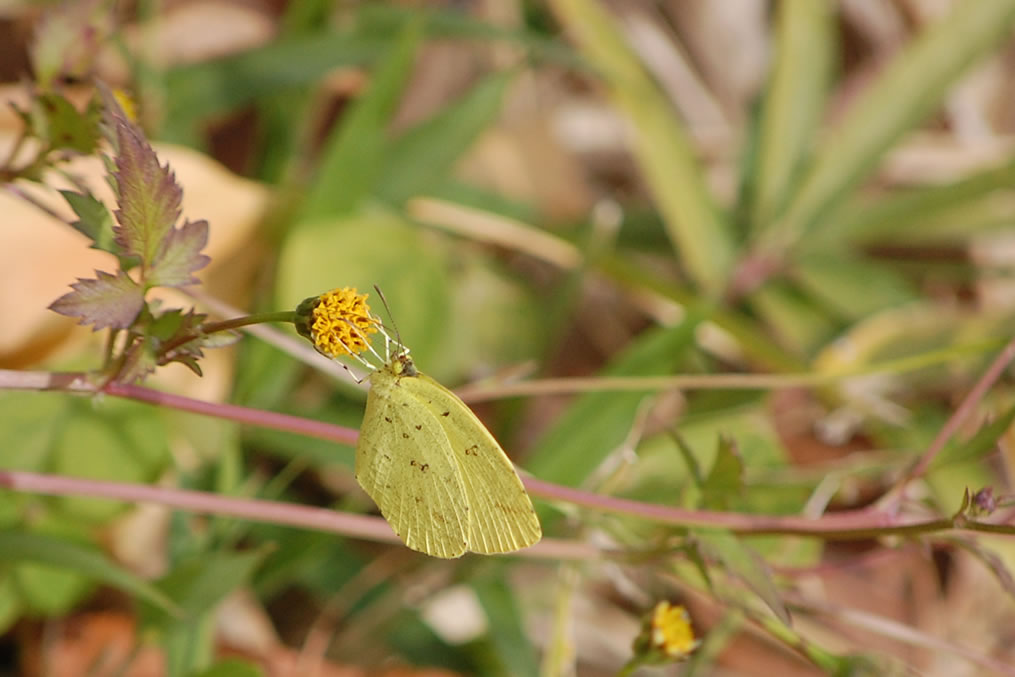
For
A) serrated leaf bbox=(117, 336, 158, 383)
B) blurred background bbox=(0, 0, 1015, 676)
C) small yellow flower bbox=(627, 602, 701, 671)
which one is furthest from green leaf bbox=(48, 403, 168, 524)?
small yellow flower bbox=(627, 602, 701, 671)

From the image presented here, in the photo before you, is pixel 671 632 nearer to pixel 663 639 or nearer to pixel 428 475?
pixel 663 639

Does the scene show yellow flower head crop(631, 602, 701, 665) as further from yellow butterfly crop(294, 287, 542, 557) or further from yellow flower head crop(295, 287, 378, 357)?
yellow flower head crop(295, 287, 378, 357)

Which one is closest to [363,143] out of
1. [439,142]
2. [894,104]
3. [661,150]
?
[439,142]

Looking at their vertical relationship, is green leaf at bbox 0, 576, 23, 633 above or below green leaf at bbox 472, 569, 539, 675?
above

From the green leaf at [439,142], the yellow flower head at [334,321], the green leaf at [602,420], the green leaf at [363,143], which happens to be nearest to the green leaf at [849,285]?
the green leaf at [602,420]

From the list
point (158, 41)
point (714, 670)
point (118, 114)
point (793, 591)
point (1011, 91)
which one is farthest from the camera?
point (1011, 91)

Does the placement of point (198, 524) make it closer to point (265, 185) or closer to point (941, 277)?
point (265, 185)

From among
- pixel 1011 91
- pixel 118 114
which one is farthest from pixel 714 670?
pixel 1011 91
